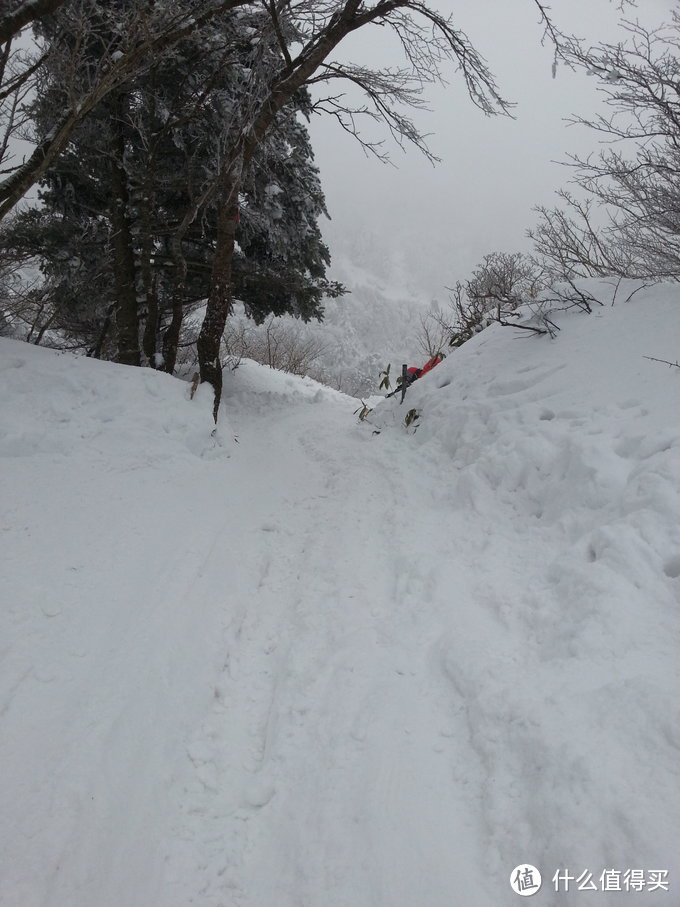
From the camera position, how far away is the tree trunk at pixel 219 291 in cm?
621

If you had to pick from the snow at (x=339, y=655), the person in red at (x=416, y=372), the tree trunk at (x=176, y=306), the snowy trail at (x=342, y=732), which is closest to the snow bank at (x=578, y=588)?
the snow at (x=339, y=655)

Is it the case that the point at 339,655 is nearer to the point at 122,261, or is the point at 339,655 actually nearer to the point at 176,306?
the point at 176,306

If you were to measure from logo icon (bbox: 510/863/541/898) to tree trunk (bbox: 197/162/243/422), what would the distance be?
5.40 m

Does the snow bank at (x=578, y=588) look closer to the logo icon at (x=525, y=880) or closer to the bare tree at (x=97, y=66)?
the logo icon at (x=525, y=880)

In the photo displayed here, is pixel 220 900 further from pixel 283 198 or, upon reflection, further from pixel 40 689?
pixel 283 198

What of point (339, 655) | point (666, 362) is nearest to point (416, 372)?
point (666, 362)

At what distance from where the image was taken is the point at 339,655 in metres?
2.94

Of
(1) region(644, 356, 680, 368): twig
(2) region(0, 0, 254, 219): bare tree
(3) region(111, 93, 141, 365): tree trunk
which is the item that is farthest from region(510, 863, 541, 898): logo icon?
(3) region(111, 93, 141, 365): tree trunk

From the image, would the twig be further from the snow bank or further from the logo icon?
the logo icon

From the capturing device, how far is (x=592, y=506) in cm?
357

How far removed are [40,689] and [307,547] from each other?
2.32 meters

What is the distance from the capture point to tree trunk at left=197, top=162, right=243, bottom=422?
20.4 ft

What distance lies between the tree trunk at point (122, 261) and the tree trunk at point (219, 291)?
1.35 m

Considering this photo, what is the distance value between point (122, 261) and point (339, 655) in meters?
7.09
